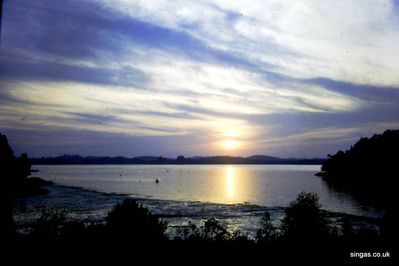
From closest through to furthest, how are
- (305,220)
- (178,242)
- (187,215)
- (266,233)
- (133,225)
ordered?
(133,225), (178,242), (305,220), (266,233), (187,215)

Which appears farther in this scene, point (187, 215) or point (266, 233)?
point (187, 215)

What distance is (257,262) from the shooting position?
96.4 ft

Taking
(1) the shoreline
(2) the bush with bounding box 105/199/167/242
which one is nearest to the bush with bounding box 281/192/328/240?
(2) the bush with bounding box 105/199/167/242

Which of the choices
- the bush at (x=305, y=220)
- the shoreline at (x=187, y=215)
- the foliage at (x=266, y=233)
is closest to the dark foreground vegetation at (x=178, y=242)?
the bush at (x=305, y=220)

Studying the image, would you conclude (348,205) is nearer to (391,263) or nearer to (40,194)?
(391,263)

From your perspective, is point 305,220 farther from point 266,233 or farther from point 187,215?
point 187,215

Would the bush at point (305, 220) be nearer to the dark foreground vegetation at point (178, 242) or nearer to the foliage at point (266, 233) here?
the dark foreground vegetation at point (178, 242)

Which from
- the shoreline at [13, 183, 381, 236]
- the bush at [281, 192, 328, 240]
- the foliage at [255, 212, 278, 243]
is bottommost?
the shoreline at [13, 183, 381, 236]

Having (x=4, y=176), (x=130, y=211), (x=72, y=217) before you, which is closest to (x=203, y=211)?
(x=72, y=217)

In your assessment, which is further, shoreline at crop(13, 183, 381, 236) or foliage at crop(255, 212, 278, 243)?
shoreline at crop(13, 183, 381, 236)

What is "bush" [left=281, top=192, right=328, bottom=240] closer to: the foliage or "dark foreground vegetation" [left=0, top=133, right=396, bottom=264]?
"dark foreground vegetation" [left=0, top=133, right=396, bottom=264]

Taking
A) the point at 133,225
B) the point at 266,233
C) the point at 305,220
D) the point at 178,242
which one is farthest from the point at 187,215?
the point at 133,225

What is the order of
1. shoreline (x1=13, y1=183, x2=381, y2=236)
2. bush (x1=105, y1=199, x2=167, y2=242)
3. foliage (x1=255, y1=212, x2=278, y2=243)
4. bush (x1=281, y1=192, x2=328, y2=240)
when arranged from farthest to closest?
shoreline (x1=13, y1=183, x2=381, y2=236)
foliage (x1=255, y1=212, x2=278, y2=243)
bush (x1=281, y1=192, x2=328, y2=240)
bush (x1=105, y1=199, x2=167, y2=242)

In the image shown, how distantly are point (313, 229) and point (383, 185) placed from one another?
166636 mm
